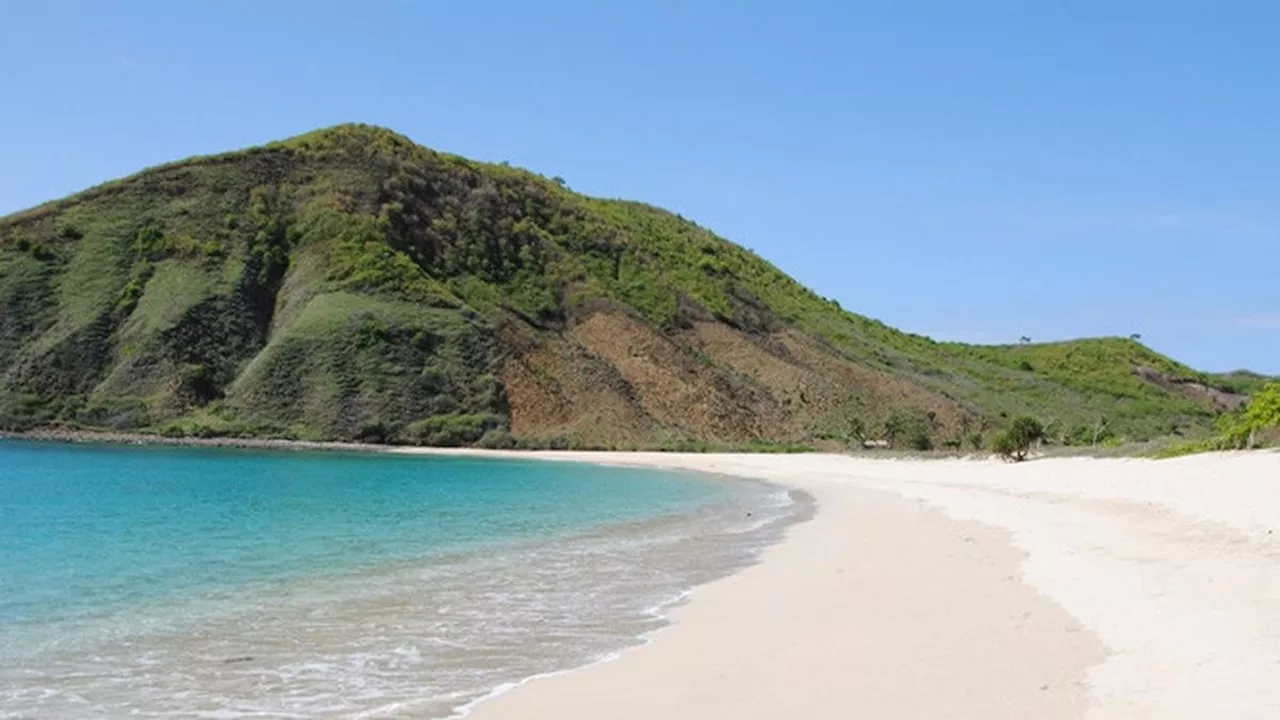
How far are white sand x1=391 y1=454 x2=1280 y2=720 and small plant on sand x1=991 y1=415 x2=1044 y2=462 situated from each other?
21.7 m

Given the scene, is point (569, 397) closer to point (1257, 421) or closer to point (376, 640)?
point (1257, 421)

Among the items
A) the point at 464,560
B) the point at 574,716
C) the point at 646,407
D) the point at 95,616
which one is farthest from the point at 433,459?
the point at 574,716

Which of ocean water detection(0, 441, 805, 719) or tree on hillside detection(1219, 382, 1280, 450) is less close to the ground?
tree on hillside detection(1219, 382, 1280, 450)

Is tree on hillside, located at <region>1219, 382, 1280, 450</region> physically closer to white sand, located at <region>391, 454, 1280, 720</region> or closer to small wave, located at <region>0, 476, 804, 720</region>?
white sand, located at <region>391, 454, 1280, 720</region>

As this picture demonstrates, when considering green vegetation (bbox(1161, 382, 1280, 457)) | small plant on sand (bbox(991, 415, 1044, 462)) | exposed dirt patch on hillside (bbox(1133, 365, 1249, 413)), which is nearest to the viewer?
green vegetation (bbox(1161, 382, 1280, 457))

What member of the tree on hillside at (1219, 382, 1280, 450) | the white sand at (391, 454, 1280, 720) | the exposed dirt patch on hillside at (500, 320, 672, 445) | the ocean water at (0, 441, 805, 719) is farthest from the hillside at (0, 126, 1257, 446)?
the white sand at (391, 454, 1280, 720)

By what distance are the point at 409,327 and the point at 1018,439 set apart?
48.2m

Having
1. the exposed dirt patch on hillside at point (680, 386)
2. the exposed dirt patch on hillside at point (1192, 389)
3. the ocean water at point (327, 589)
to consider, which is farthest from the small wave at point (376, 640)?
the exposed dirt patch on hillside at point (1192, 389)

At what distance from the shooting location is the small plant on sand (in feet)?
138

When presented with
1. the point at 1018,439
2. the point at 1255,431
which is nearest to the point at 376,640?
the point at 1255,431

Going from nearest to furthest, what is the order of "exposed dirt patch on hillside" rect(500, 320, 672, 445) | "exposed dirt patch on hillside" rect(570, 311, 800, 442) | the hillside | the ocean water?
the ocean water
the hillside
"exposed dirt patch on hillside" rect(500, 320, 672, 445)
"exposed dirt patch on hillside" rect(570, 311, 800, 442)

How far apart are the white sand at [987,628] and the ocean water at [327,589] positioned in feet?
3.45

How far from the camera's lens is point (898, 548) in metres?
17.3

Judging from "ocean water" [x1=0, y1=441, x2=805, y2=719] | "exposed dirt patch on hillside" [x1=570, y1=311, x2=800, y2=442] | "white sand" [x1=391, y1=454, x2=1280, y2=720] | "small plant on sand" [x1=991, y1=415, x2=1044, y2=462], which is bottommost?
"ocean water" [x1=0, y1=441, x2=805, y2=719]
